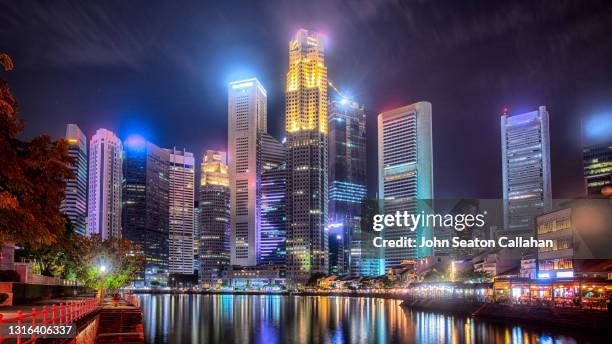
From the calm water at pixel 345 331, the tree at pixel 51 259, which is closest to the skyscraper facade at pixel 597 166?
the calm water at pixel 345 331

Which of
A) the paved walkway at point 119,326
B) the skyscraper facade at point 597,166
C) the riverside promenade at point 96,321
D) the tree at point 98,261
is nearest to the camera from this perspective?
the riverside promenade at point 96,321

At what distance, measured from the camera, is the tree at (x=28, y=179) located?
58.6 feet

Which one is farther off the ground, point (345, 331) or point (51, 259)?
point (51, 259)

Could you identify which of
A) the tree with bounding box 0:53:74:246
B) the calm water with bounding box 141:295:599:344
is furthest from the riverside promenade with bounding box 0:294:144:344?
the calm water with bounding box 141:295:599:344

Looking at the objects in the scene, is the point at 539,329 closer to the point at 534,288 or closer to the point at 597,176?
the point at 534,288

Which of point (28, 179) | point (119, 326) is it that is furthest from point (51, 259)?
point (28, 179)

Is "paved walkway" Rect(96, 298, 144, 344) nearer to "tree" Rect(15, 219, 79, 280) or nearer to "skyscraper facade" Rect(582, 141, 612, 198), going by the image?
"tree" Rect(15, 219, 79, 280)

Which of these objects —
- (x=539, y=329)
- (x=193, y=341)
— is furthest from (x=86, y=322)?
(x=539, y=329)

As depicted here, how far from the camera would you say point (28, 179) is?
1922 centimetres

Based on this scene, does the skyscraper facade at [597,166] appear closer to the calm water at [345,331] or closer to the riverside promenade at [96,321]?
the calm water at [345,331]

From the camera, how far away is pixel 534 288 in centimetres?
7469

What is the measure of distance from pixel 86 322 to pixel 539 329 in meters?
47.3

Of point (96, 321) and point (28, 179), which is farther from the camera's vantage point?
point (96, 321)

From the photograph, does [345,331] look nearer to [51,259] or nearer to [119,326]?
[119,326]
